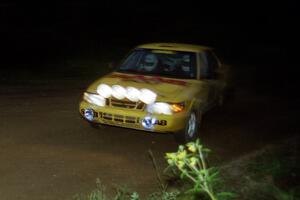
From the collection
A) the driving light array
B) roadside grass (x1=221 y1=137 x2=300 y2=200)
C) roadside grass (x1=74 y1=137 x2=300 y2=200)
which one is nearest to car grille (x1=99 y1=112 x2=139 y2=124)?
the driving light array

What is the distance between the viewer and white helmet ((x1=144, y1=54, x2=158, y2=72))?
892cm

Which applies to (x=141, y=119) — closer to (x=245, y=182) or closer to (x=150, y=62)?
(x=150, y=62)

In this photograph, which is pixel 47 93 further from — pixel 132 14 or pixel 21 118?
pixel 132 14

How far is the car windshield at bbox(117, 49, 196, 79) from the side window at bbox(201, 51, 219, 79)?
34 cm

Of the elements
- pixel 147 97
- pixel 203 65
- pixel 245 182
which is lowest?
pixel 245 182

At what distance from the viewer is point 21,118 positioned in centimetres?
Answer: 952

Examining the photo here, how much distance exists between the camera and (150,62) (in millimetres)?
9008

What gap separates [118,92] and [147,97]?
47 centimetres

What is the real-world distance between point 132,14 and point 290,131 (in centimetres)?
2204

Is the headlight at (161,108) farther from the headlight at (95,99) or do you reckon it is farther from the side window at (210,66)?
the side window at (210,66)

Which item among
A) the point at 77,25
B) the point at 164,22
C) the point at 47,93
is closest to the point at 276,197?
the point at 47,93

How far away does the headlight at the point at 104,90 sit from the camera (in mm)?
7984

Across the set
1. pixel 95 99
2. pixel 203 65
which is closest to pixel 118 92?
pixel 95 99

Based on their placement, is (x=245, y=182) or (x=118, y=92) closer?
(x=245, y=182)
